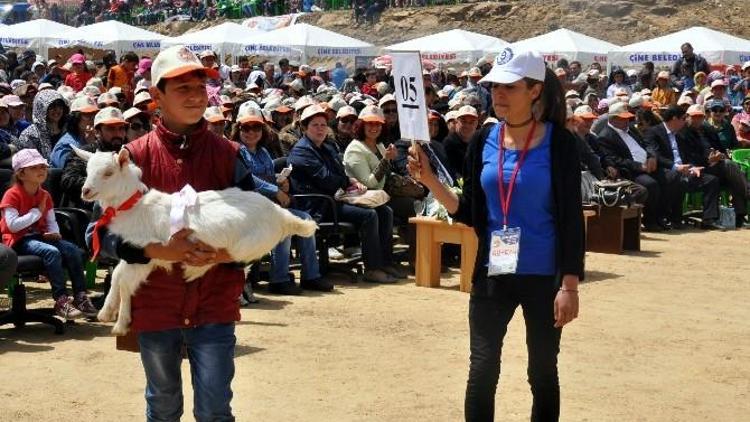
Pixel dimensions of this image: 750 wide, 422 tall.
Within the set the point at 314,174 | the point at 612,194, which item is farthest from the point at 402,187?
the point at 612,194

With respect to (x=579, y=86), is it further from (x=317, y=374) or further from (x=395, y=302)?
(x=317, y=374)

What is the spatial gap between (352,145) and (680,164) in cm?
606

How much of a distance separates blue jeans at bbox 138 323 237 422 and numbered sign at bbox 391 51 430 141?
146 cm

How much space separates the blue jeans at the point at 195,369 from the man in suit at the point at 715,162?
13054mm

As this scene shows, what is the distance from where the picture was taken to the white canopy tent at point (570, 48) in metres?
28.8

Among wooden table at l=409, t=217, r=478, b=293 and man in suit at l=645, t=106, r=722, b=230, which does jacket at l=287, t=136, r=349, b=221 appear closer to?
wooden table at l=409, t=217, r=478, b=293

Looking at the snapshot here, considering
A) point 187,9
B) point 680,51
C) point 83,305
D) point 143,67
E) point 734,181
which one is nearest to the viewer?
point 83,305

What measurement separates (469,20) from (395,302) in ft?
111

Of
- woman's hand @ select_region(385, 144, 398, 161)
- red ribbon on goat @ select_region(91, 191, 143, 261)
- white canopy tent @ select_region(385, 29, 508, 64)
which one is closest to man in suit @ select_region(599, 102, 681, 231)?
woman's hand @ select_region(385, 144, 398, 161)

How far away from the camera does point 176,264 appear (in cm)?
443

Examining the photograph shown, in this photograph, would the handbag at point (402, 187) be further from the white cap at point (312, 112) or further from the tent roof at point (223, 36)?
the tent roof at point (223, 36)

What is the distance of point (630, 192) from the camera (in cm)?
1378

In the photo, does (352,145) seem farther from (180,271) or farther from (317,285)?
(180,271)

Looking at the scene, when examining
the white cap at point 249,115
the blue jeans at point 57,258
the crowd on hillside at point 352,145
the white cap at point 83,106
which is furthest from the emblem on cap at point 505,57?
the white cap at point 83,106
